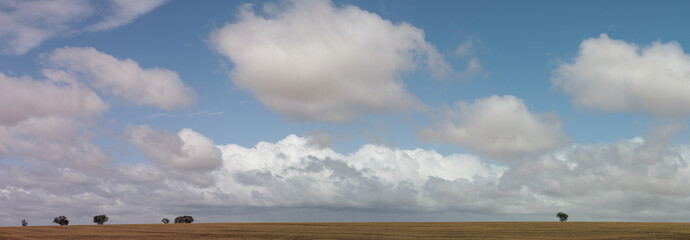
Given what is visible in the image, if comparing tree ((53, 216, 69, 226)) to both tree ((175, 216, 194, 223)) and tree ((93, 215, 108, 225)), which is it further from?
tree ((175, 216, 194, 223))

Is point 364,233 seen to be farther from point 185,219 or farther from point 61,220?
point 61,220

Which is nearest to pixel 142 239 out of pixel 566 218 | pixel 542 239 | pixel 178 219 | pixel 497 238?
pixel 497 238

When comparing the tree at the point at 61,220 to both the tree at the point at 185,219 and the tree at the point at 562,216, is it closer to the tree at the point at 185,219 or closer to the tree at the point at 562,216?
the tree at the point at 185,219

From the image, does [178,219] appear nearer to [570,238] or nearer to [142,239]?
[142,239]

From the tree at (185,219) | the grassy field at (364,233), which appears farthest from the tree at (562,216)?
the tree at (185,219)

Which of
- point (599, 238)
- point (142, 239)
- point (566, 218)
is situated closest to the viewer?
point (142, 239)

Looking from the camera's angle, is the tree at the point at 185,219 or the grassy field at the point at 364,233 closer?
the grassy field at the point at 364,233

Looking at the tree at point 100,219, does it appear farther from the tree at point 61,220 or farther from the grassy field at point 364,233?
the grassy field at point 364,233

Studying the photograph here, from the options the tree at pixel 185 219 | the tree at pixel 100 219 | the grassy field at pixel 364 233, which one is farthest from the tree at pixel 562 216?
the tree at pixel 100 219

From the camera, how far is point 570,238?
76.9 meters

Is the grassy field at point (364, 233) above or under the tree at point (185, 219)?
under

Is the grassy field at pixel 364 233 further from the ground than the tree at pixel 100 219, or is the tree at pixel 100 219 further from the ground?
the tree at pixel 100 219

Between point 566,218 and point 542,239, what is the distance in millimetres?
117907

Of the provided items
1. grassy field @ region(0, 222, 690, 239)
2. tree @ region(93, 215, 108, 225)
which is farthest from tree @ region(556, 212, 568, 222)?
tree @ region(93, 215, 108, 225)
